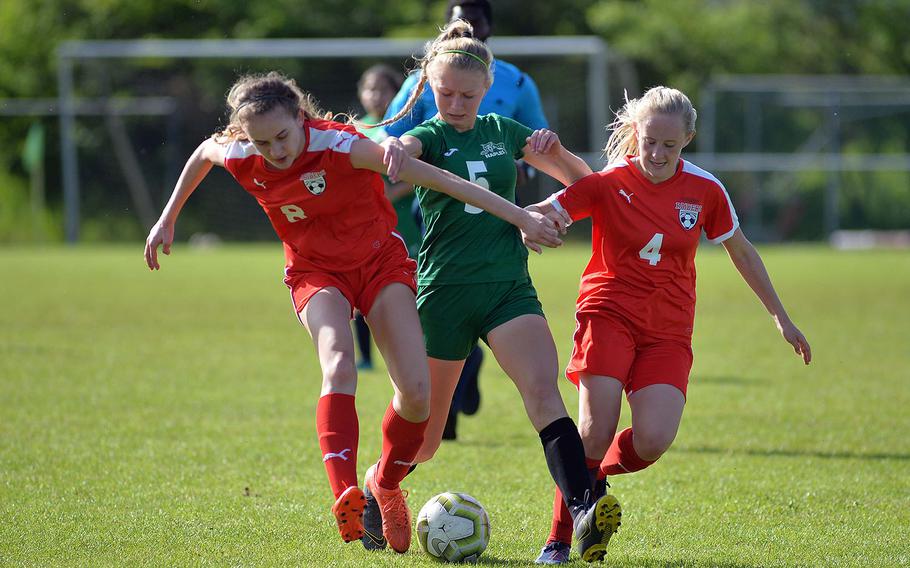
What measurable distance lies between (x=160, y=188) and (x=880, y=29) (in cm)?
2029

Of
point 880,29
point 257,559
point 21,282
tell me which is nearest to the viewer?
point 257,559

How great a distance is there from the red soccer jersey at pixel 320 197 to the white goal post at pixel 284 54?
17032mm

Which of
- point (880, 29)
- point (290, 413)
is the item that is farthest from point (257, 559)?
point (880, 29)

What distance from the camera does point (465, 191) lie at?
4.17 meters

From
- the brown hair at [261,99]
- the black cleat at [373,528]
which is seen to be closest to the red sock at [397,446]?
the black cleat at [373,528]

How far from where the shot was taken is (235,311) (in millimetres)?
13586

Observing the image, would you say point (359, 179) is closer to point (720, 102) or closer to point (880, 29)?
point (720, 102)

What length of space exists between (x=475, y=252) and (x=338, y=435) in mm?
873

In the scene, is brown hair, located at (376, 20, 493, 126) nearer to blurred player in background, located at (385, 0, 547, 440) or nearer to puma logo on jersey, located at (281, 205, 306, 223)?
puma logo on jersey, located at (281, 205, 306, 223)

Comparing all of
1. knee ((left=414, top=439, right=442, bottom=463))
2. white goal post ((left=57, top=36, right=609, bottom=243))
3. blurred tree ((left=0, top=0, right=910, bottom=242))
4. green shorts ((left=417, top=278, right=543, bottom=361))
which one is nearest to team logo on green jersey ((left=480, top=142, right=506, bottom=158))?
green shorts ((left=417, top=278, right=543, bottom=361))

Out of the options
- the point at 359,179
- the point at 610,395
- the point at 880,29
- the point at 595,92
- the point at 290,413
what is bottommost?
the point at 290,413

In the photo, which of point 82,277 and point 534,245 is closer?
point 534,245

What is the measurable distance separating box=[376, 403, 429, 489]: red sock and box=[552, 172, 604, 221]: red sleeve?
39.2 inches

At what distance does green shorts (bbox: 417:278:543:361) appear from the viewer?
14.2 feet
